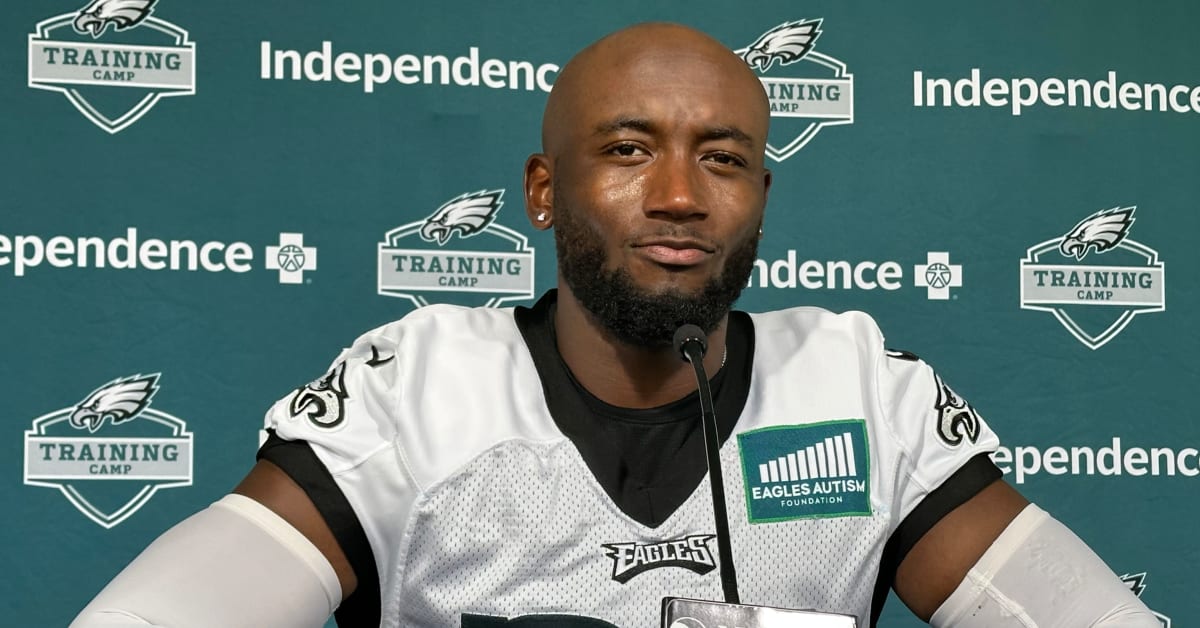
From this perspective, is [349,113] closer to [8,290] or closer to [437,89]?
[437,89]

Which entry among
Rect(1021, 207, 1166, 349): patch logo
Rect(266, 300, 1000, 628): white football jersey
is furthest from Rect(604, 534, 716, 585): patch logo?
Rect(1021, 207, 1166, 349): patch logo

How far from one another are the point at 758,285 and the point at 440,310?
700mm

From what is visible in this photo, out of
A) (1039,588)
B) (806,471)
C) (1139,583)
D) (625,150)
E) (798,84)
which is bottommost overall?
(1139,583)

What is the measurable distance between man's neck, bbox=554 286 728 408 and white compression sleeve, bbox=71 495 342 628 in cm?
34

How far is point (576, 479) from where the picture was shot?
4.17 ft

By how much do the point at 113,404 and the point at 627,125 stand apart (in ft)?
2.94

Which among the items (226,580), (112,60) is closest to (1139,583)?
(226,580)

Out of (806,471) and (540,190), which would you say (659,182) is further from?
(806,471)

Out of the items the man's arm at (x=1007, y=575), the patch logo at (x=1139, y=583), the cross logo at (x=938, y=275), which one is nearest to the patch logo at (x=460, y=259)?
the cross logo at (x=938, y=275)

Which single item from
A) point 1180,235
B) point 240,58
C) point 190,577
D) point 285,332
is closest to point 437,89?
point 240,58

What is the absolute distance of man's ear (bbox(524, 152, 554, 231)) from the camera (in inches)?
57.7

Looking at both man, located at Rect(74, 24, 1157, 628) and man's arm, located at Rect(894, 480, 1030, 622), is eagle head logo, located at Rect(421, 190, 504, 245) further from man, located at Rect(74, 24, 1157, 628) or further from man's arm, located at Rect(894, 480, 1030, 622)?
man's arm, located at Rect(894, 480, 1030, 622)

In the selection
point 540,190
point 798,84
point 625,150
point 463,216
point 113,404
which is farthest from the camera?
point 798,84

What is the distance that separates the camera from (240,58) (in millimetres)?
1888
